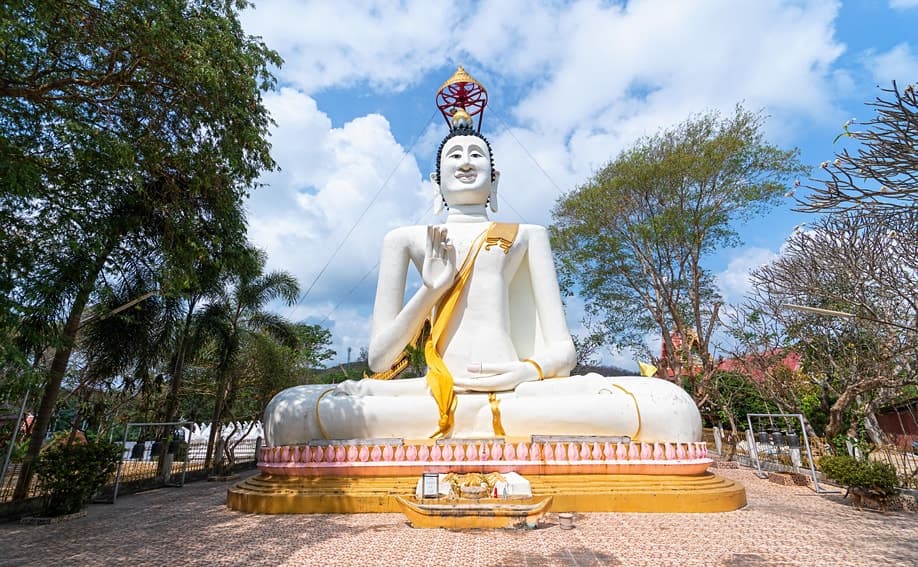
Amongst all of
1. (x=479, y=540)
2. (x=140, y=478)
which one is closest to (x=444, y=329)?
(x=479, y=540)

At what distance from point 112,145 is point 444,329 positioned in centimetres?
514

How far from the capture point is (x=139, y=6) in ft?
20.0

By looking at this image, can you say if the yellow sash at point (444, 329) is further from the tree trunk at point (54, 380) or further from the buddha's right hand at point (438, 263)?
the tree trunk at point (54, 380)

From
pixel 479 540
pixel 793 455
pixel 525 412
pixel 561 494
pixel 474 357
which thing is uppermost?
pixel 474 357

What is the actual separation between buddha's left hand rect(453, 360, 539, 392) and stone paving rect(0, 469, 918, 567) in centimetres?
229

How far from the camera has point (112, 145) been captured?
6.02 m

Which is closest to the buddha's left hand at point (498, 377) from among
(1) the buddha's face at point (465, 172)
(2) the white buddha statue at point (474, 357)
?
(2) the white buddha statue at point (474, 357)

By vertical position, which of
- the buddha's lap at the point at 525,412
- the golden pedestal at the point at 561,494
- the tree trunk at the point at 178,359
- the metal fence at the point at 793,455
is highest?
the tree trunk at the point at 178,359

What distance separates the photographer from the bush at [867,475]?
673 centimetres

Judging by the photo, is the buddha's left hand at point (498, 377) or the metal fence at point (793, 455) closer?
the buddha's left hand at point (498, 377)

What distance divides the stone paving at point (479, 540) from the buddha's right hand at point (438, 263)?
3.43 meters

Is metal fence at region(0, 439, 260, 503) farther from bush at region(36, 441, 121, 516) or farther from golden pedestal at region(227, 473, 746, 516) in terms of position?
golden pedestal at region(227, 473, 746, 516)

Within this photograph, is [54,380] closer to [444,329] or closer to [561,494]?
Answer: [444,329]

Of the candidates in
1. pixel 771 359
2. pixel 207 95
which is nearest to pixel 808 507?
pixel 771 359
